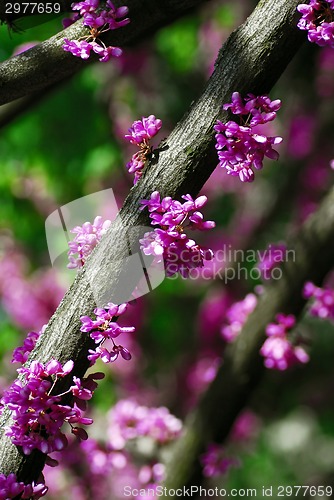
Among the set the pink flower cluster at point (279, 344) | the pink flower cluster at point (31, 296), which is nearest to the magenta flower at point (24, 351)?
the pink flower cluster at point (279, 344)

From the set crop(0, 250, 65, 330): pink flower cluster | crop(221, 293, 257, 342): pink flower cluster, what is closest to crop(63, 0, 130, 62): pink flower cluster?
crop(221, 293, 257, 342): pink flower cluster

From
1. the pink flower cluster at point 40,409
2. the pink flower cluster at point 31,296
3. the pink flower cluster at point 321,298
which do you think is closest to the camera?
the pink flower cluster at point 40,409

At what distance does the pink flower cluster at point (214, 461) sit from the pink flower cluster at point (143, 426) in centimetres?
33

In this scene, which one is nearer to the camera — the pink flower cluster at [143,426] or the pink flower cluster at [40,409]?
the pink flower cluster at [40,409]

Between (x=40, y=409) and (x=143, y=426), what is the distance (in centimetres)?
154

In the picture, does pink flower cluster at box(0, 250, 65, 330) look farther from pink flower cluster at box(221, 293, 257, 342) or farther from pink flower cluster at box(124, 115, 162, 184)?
pink flower cluster at box(124, 115, 162, 184)

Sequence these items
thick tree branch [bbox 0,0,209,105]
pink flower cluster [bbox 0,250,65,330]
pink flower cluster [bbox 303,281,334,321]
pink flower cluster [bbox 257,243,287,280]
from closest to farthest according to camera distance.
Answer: thick tree branch [bbox 0,0,209,105] → pink flower cluster [bbox 303,281,334,321] → pink flower cluster [bbox 257,243,287,280] → pink flower cluster [bbox 0,250,65,330]

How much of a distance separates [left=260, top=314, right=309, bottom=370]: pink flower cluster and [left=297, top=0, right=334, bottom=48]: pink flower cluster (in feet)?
3.98

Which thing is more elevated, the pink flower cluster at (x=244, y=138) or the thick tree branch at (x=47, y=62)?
the thick tree branch at (x=47, y=62)

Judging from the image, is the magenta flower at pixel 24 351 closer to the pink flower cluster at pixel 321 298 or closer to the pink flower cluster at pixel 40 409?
the pink flower cluster at pixel 40 409

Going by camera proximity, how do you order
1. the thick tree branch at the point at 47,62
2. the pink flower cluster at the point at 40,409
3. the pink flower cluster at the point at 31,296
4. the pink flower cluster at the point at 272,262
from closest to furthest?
the pink flower cluster at the point at 40,409, the thick tree branch at the point at 47,62, the pink flower cluster at the point at 272,262, the pink flower cluster at the point at 31,296

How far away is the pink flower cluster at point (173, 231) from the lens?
4.42ft

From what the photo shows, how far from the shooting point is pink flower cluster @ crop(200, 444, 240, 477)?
2.42 meters

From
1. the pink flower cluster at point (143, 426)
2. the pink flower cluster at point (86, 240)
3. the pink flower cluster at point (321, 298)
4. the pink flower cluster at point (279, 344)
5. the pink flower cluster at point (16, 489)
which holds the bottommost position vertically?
the pink flower cluster at point (143, 426)
